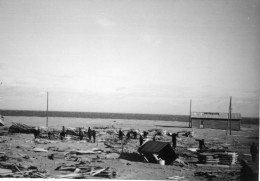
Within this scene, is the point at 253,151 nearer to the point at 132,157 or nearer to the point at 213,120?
the point at 213,120

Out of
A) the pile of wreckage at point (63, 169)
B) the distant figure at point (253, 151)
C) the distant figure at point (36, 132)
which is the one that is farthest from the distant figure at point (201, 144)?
the distant figure at point (36, 132)

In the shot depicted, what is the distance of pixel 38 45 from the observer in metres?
5.22

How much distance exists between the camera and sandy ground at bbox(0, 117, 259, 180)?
4.66 meters

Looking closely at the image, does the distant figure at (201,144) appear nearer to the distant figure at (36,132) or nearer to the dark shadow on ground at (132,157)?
the dark shadow on ground at (132,157)

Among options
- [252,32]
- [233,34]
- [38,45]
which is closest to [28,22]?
[38,45]

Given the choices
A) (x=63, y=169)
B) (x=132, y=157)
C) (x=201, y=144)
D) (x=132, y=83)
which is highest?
(x=132, y=83)

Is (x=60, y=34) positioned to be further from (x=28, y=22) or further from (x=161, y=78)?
(x=161, y=78)

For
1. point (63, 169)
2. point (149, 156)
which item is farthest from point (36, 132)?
point (149, 156)

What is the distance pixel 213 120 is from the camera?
536 centimetres

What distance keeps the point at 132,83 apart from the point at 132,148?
1.36 m

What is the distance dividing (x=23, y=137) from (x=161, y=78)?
3.24m

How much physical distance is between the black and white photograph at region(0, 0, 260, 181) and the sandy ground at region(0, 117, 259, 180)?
2 centimetres

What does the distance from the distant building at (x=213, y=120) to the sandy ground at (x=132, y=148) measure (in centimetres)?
12

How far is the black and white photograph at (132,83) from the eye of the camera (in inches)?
187
